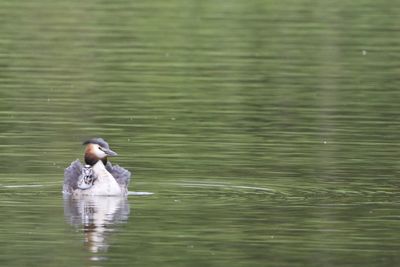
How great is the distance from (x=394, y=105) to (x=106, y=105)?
14.5 feet

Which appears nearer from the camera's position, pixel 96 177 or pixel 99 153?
pixel 96 177

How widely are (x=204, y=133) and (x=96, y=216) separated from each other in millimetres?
6193

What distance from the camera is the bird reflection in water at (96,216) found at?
1561cm

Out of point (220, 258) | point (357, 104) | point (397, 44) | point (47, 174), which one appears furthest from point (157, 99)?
point (220, 258)

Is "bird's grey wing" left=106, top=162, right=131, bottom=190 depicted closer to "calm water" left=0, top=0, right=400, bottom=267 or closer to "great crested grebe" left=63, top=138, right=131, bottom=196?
"great crested grebe" left=63, top=138, right=131, bottom=196

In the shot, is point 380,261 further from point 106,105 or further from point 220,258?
point 106,105

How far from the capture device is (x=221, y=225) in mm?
16453

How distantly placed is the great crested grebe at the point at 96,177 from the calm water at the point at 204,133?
0.61 feet

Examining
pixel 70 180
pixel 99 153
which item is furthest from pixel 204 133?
pixel 70 180

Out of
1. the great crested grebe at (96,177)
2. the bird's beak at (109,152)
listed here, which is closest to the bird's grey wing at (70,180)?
the great crested grebe at (96,177)

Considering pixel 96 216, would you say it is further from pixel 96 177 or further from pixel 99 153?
pixel 99 153

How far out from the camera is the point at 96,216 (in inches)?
674

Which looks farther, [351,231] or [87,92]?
[87,92]

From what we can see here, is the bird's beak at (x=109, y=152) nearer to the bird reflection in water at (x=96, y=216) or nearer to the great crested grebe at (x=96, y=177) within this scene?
the great crested grebe at (x=96, y=177)
